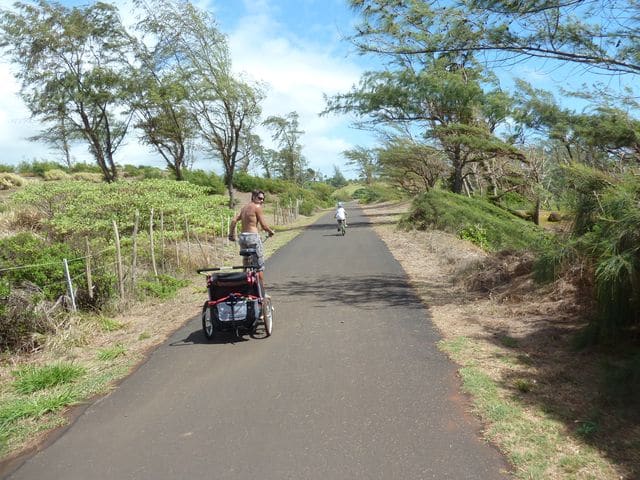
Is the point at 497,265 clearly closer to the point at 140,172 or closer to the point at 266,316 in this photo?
the point at 266,316

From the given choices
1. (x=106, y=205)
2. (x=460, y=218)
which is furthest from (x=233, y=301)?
(x=460, y=218)

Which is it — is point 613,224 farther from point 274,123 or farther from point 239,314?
point 274,123

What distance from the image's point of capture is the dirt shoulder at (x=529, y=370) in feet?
12.1

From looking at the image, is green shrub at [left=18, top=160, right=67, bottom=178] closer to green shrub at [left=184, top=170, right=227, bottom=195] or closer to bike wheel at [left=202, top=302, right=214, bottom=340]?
green shrub at [left=184, top=170, right=227, bottom=195]

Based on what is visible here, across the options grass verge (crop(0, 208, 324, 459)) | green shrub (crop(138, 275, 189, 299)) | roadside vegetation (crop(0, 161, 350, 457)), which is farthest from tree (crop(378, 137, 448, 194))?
grass verge (crop(0, 208, 324, 459))

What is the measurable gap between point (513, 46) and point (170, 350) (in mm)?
6155

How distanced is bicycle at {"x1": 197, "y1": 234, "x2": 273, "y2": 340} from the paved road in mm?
270

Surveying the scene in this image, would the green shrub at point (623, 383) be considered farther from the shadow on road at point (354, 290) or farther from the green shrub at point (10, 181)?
the green shrub at point (10, 181)

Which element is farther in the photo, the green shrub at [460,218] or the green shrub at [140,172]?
the green shrub at [140,172]

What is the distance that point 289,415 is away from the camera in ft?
14.8

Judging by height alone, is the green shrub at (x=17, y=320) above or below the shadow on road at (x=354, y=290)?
above

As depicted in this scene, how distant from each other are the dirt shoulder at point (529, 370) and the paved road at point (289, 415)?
264mm

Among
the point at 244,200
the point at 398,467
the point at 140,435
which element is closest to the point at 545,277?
the point at 398,467

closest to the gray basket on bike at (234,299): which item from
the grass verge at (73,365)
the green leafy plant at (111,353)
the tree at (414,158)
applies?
the grass verge at (73,365)
